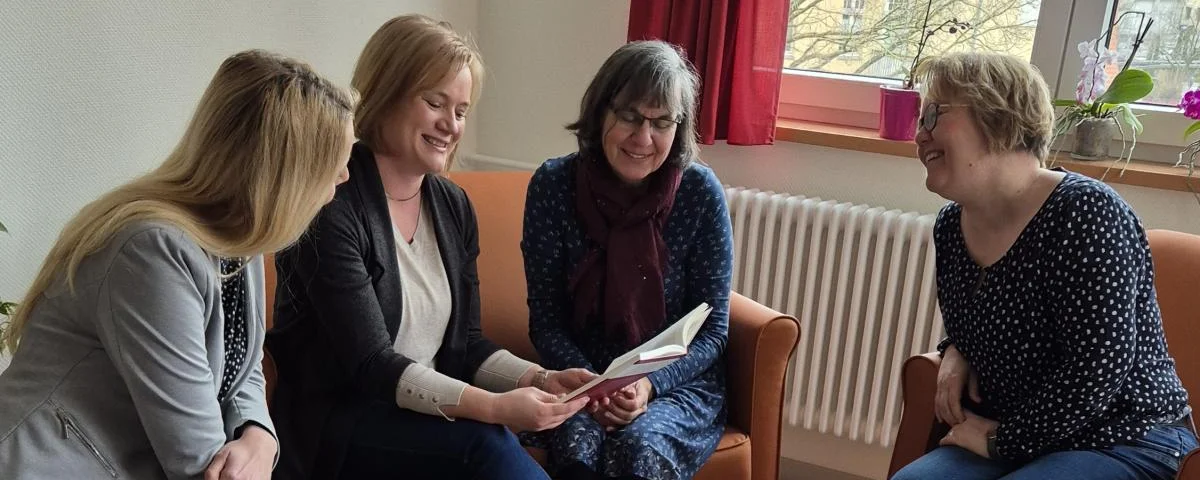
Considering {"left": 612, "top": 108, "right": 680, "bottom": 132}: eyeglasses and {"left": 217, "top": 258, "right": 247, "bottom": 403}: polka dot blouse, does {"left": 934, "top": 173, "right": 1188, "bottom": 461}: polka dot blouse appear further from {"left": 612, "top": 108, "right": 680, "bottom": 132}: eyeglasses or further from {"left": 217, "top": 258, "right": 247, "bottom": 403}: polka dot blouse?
{"left": 217, "top": 258, "right": 247, "bottom": 403}: polka dot blouse

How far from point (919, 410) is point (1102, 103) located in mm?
912

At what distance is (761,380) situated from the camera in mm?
1944

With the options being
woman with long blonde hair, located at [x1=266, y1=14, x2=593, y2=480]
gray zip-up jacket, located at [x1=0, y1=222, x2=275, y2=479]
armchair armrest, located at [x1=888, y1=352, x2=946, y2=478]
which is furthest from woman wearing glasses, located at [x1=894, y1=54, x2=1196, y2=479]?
gray zip-up jacket, located at [x1=0, y1=222, x2=275, y2=479]

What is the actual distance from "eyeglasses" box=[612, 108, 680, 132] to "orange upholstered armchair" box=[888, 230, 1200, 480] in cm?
67

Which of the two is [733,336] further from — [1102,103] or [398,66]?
[1102,103]

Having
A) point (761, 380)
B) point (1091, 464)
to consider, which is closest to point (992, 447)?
point (1091, 464)

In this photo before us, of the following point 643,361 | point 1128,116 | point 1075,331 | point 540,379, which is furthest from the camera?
point 1128,116

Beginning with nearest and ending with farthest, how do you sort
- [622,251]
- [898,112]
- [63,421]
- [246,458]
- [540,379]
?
[63,421] → [246,458] → [540,379] → [622,251] → [898,112]

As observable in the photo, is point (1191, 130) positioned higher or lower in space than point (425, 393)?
higher

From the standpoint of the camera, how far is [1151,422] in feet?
5.38

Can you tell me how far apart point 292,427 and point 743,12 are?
1.46 m

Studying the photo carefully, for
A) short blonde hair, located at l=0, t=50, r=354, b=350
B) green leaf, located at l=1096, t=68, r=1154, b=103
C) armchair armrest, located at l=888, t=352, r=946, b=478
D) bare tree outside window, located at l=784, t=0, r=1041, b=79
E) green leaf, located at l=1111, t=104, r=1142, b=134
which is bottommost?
armchair armrest, located at l=888, t=352, r=946, b=478

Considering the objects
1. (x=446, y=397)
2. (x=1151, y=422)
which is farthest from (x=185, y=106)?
(x=1151, y=422)

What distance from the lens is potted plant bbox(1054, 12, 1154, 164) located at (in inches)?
89.3
